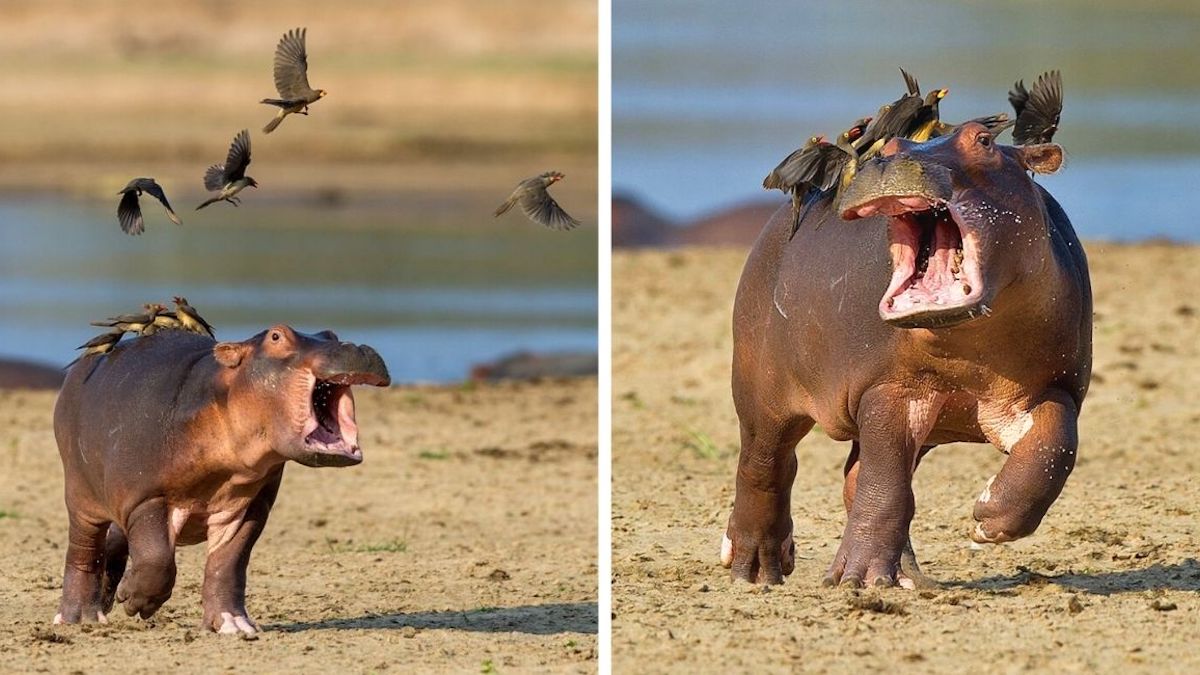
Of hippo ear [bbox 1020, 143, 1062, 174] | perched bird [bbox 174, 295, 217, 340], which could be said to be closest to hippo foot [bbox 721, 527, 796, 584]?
hippo ear [bbox 1020, 143, 1062, 174]

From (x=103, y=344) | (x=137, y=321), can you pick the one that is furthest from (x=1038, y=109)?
(x=103, y=344)

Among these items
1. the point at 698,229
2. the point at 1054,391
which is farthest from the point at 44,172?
the point at 1054,391

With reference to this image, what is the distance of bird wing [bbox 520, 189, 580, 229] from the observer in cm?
717

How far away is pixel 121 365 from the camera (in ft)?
26.7

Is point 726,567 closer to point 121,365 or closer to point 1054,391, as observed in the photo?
point 1054,391

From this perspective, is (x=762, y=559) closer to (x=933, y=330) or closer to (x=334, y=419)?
(x=933, y=330)

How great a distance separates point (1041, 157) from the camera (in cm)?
700

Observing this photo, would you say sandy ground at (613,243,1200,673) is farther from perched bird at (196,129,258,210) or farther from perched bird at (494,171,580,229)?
perched bird at (196,129,258,210)

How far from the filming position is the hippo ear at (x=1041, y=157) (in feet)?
22.9

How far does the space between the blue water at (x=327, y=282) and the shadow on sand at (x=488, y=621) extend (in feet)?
23.0

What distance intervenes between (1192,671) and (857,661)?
0.94 metres

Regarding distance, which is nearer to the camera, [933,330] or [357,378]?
[933,330]

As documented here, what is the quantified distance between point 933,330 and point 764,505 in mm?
1331

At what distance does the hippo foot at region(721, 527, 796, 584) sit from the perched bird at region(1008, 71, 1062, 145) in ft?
5.29
